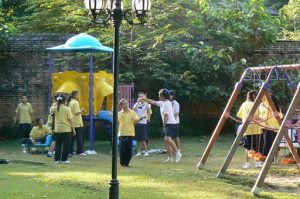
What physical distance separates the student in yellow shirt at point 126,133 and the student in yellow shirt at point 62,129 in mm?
1297

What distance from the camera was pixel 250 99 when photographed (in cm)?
1466

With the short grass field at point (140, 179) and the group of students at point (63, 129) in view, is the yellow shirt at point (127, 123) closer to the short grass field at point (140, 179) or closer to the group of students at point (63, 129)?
the short grass field at point (140, 179)

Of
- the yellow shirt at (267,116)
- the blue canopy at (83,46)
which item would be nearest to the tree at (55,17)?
the blue canopy at (83,46)

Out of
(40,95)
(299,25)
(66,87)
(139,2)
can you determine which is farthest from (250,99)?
(299,25)

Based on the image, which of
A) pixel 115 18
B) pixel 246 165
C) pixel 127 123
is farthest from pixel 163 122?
pixel 115 18

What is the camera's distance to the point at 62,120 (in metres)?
14.7

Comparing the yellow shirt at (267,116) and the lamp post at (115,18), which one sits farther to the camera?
the yellow shirt at (267,116)

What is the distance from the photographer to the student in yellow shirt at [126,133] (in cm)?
1438

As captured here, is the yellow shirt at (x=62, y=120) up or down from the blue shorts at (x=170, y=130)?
up

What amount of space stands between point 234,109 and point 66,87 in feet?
25.6

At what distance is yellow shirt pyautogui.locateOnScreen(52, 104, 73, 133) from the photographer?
48.2 ft

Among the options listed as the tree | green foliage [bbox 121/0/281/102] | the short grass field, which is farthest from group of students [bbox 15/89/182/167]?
the tree

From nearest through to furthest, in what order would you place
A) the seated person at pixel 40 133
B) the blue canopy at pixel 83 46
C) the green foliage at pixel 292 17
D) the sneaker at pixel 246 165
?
the sneaker at pixel 246 165 → the seated person at pixel 40 133 → the blue canopy at pixel 83 46 → the green foliage at pixel 292 17

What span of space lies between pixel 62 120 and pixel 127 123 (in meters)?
1.58
